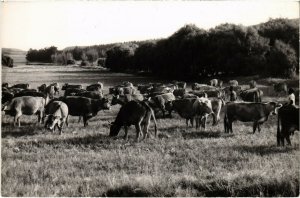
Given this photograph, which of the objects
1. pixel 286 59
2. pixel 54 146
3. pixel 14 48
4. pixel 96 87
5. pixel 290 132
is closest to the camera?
pixel 14 48

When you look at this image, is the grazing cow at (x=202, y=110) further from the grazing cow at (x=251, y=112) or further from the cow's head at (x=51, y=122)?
the cow's head at (x=51, y=122)

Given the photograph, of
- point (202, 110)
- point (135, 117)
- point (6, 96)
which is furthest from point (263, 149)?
point (6, 96)

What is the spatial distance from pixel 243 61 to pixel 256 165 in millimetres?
33491

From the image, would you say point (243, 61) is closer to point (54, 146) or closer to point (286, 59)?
point (286, 59)

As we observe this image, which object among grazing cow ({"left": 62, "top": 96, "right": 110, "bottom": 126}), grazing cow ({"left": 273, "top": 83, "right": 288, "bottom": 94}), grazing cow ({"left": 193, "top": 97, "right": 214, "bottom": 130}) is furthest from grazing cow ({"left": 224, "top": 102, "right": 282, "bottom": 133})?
grazing cow ({"left": 273, "top": 83, "right": 288, "bottom": 94})

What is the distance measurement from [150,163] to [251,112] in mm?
7430

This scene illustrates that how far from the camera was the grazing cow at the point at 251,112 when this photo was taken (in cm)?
1839

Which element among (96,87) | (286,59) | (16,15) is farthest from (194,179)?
(96,87)

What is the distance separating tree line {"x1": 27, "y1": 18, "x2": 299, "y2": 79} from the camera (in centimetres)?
4109

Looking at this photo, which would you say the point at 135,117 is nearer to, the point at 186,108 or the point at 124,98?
the point at 186,108

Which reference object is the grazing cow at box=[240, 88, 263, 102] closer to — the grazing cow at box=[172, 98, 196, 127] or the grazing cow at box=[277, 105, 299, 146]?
the grazing cow at box=[172, 98, 196, 127]

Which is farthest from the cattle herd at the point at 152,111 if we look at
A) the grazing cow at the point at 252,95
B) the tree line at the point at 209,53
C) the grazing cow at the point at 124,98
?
the tree line at the point at 209,53

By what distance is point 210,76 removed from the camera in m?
52.2

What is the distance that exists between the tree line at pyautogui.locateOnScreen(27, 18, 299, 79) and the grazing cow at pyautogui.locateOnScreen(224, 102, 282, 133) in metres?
17.2
